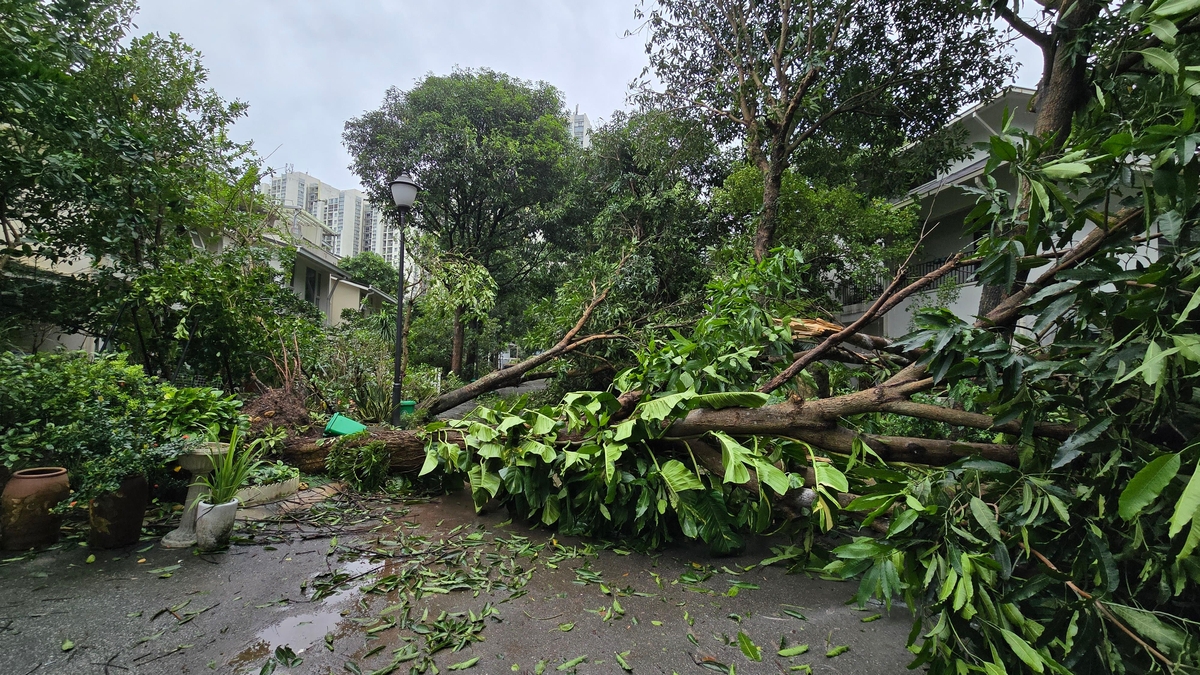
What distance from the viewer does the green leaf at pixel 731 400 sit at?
118 inches

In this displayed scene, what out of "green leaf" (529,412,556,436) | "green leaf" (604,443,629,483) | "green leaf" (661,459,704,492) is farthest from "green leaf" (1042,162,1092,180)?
"green leaf" (529,412,556,436)

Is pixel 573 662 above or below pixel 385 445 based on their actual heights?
below

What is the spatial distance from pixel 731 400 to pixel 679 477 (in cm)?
61

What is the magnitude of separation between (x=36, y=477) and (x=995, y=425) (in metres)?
5.12

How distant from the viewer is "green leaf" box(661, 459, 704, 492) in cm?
306

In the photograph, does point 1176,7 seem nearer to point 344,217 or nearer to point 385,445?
point 385,445

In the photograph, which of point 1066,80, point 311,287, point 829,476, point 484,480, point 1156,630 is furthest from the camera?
point 311,287

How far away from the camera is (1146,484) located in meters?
1.15

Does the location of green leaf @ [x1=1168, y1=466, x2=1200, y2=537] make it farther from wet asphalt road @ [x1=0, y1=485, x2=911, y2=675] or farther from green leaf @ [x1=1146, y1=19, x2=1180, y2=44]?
wet asphalt road @ [x1=0, y1=485, x2=911, y2=675]

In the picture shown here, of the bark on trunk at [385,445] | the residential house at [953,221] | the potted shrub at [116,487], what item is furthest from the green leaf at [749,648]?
the residential house at [953,221]

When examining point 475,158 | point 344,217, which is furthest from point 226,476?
point 344,217

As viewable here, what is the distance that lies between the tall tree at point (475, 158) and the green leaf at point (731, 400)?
32.4 feet

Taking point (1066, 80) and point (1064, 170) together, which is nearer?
point (1064, 170)

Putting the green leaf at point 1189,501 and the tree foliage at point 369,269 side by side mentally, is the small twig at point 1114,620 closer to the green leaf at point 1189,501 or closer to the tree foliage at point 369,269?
the green leaf at point 1189,501
